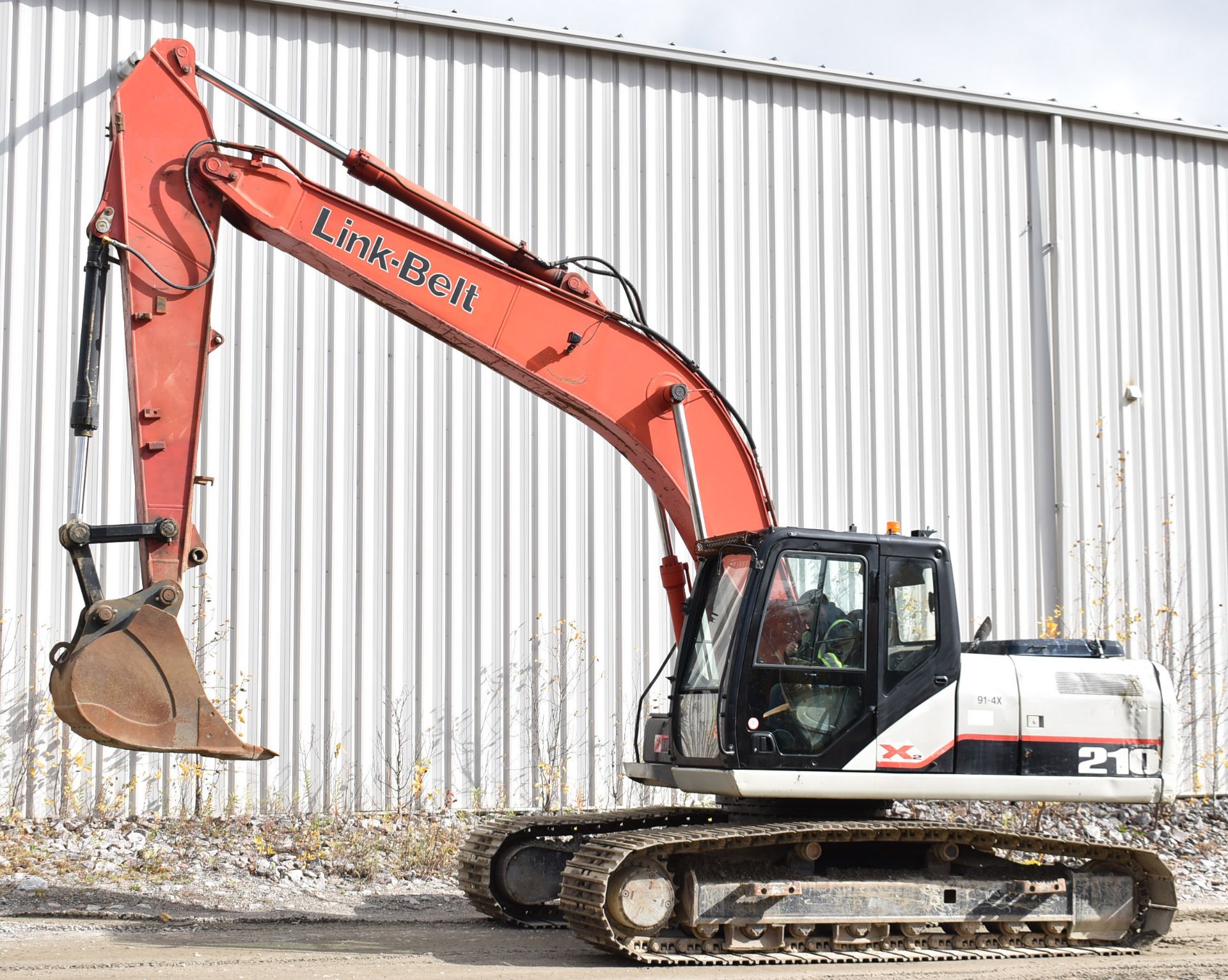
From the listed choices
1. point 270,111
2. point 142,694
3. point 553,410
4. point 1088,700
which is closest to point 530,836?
point 142,694

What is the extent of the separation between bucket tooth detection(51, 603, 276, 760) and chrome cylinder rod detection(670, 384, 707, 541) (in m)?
3.06

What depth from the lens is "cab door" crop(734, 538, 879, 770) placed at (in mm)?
8016

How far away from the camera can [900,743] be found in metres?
8.27

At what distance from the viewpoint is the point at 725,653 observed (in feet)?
26.9

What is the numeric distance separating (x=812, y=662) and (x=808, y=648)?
3.3 inches

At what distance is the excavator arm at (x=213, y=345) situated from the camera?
23.6 ft

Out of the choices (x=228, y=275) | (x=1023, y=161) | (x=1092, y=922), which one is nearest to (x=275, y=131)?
(x=228, y=275)

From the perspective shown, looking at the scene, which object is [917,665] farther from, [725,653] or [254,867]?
[254,867]

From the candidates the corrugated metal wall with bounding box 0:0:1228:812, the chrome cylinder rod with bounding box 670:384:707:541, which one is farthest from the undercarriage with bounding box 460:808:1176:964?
the corrugated metal wall with bounding box 0:0:1228:812

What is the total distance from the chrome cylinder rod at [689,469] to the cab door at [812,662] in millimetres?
A: 654

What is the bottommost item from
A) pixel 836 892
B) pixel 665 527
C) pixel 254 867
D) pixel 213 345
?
pixel 254 867

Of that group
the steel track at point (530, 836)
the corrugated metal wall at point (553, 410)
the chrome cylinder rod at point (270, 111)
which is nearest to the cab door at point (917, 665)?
the steel track at point (530, 836)

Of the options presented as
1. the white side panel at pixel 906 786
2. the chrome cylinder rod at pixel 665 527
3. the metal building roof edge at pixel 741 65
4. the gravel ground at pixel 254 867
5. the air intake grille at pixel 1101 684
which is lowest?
the gravel ground at pixel 254 867

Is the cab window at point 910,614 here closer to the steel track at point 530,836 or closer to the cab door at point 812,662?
the cab door at point 812,662
